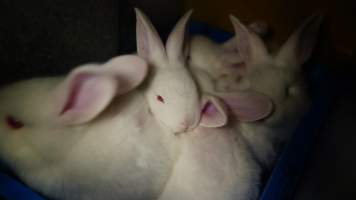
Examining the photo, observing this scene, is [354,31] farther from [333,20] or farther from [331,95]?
[331,95]

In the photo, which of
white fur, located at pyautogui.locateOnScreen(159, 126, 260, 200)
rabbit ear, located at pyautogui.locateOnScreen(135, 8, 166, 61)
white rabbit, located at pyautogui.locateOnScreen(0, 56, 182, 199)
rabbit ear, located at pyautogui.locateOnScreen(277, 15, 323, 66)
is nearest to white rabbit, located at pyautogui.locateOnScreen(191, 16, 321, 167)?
rabbit ear, located at pyautogui.locateOnScreen(277, 15, 323, 66)

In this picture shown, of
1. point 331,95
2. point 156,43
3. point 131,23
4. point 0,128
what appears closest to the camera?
point 0,128

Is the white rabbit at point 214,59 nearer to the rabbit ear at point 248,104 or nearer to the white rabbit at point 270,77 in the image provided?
the white rabbit at point 270,77

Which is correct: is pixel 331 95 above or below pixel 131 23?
below

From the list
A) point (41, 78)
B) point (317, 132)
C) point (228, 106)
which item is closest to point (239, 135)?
point (228, 106)

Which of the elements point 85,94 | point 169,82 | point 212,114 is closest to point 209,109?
point 212,114

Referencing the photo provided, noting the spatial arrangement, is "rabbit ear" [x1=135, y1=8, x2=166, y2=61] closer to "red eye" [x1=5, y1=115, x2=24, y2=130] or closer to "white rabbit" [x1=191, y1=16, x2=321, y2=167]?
"white rabbit" [x1=191, y1=16, x2=321, y2=167]

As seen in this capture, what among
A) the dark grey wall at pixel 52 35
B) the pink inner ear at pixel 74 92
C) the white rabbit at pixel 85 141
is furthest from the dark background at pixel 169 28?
the pink inner ear at pixel 74 92
